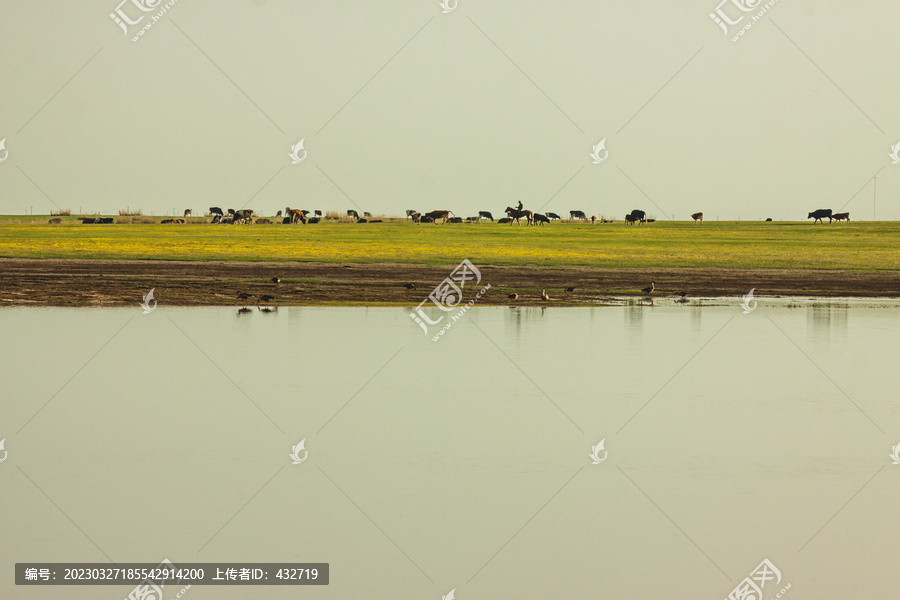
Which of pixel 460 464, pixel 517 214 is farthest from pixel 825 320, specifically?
pixel 517 214

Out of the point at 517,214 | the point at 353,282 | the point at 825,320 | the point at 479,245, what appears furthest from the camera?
the point at 517,214

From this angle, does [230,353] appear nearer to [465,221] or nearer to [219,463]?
[219,463]

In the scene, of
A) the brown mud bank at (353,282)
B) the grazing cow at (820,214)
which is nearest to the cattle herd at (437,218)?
the grazing cow at (820,214)

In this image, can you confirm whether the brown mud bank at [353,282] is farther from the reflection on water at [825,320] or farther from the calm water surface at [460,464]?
the calm water surface at [460,464]

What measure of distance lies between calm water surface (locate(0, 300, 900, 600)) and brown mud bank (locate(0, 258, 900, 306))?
34.2ft

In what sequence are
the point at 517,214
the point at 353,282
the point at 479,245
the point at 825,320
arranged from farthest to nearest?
the point at 517,214
the point at 479,245
the point at 353,282
the point at 825,320

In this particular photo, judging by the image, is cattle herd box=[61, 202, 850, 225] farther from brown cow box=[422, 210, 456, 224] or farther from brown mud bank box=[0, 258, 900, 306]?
brown mud bank box=[0, 258, 900, 306]

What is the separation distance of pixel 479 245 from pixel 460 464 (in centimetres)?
4169

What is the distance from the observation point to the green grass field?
4631 cm

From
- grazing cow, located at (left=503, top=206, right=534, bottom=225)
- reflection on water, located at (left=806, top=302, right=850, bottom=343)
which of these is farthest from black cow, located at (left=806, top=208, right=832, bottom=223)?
reflection on water, located at (left=806, top=302, right=850, bottom=343)

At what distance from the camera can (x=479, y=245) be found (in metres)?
53.0

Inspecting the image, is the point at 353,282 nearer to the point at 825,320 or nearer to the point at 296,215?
the point at 825,320

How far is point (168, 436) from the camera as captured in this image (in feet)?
41.4

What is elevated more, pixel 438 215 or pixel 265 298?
pixel 438 215
